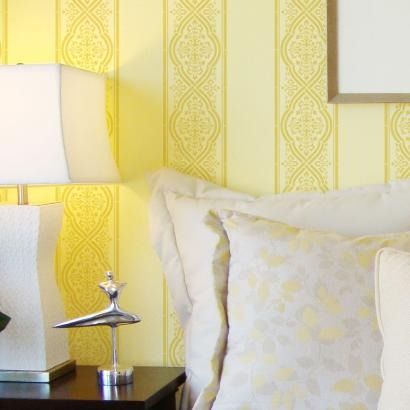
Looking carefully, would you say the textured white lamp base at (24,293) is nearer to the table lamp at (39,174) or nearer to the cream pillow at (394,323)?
the table lamp at (39,174)

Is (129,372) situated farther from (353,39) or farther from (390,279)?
(353,39)

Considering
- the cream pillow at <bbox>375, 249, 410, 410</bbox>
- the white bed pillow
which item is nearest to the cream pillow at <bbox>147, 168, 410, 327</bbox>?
the white bed pillow

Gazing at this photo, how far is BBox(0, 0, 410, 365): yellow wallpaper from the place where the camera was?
7.48 ft

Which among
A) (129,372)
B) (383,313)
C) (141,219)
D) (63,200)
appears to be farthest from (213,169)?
(383,313)

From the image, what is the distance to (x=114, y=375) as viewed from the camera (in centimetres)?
203

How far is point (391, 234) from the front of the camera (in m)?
Answer: 1.95

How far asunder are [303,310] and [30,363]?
0.71m

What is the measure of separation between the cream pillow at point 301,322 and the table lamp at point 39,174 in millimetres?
455

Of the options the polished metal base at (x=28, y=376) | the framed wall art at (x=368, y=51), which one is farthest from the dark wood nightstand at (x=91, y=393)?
the framed wall art at (x=368, y=51)

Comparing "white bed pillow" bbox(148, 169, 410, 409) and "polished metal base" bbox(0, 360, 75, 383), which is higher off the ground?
"white bed pillow" bbox(148, 169, 410, 409)

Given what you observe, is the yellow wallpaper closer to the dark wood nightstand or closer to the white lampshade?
the dark wood nightstand

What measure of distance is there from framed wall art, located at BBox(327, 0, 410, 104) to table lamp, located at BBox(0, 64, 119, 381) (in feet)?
1.99

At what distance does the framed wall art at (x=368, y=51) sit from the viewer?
7.35ft

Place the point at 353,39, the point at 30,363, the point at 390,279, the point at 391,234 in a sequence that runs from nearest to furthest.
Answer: the point at 390,279 → the point at 391,234 → the point at 30,363 → the point at 353,39
